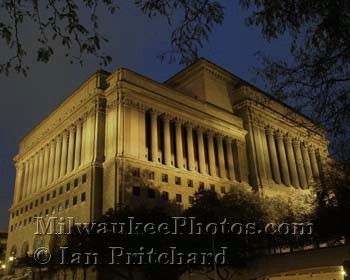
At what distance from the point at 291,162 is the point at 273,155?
226 inches

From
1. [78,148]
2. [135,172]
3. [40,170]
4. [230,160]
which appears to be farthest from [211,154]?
[40,170]

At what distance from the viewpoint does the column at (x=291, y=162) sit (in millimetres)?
74512

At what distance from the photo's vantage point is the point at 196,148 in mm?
62219

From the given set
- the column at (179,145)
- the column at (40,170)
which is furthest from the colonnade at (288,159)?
the column at (40,170)

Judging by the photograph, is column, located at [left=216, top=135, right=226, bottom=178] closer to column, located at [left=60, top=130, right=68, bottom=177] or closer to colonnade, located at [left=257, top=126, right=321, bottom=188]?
colonnade, located at [left=257, top=126, right=321, bottom=188]

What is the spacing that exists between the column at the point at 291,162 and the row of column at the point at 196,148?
15183 mm

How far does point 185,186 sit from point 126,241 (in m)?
24.1

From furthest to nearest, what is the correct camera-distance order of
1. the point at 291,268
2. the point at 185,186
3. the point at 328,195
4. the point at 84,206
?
1. the point at 185,186
2. the point at 84,206
3. the point at 328,195
4. the point at 291,268

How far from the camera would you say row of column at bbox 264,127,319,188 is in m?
72.4

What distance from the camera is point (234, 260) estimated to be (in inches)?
1292

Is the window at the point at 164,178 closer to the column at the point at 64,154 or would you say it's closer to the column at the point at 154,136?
the column at the point at 154,136

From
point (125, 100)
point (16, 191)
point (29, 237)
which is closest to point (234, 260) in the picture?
point (125, 100)

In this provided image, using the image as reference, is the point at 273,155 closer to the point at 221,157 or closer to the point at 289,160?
the point at 289,160

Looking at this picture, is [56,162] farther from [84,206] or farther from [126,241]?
[126,241]
